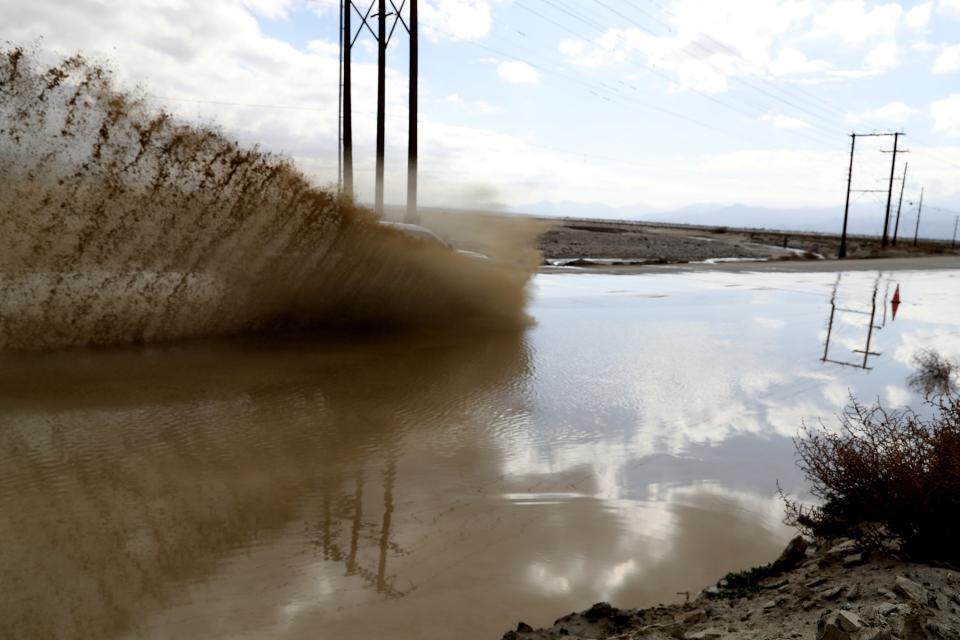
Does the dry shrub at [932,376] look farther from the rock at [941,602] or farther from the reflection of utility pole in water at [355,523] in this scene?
the reflection of utility pole in water at [355,523]

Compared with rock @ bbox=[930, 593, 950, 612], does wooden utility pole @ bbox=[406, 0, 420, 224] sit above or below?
above

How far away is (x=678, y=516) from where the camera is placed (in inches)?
196

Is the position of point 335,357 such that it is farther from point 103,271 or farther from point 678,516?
point 678,516

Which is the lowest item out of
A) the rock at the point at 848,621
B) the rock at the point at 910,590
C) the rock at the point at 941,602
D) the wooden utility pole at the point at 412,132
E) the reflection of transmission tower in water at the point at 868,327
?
the reflection of transmission tower in water at the point at 868,327

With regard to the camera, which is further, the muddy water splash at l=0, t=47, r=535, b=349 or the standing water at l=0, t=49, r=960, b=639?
the muddy water splash at l=0, t=47, r=535, b=349

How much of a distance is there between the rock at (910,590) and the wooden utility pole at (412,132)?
16.7m

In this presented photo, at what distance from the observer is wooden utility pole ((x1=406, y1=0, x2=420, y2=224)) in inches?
752

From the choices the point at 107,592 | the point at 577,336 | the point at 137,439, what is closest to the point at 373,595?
the point at 107,592

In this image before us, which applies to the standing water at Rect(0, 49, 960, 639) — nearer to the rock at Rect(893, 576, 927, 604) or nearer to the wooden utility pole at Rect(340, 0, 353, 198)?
the rock at Rect(893, 576, 927, 604)

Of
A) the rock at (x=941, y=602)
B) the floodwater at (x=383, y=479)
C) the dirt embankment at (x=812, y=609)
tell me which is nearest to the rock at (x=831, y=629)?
the dirt embankment at (x=812, y=609)

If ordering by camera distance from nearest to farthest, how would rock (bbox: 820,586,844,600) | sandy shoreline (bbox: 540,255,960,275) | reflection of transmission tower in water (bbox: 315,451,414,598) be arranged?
rock (bbox: 820,586,844,600) → reflection of transmission tower in water (bbox: 315,451,414,598) → sandy shoreline (bbox: 540,255,960,275)

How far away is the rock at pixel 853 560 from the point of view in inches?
147

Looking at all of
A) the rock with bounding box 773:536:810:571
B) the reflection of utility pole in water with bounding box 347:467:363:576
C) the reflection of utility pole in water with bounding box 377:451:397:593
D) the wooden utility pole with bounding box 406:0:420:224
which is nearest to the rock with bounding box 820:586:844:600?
the rock with bounding box 773:536:810:571

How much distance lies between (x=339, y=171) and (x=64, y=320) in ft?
39.3
